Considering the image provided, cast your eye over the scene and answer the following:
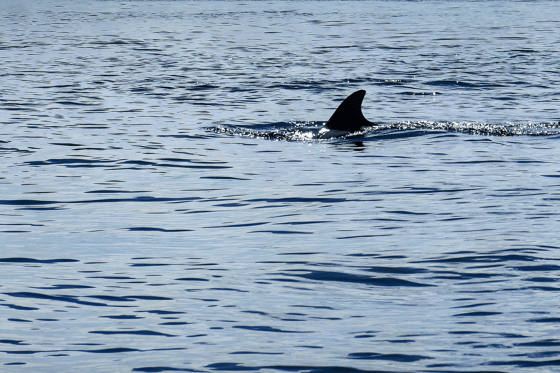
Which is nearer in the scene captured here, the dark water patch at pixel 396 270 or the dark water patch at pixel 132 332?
the dark water patch at pixel 132 332

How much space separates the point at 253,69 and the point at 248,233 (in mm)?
22783

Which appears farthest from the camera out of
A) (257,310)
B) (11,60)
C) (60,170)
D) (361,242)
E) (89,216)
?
(11,60)

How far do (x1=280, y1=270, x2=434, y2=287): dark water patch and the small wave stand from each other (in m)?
9.42

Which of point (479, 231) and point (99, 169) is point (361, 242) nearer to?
point (479, 231)

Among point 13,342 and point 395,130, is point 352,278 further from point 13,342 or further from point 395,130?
point 395,130

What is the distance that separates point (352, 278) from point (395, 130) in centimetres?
1027

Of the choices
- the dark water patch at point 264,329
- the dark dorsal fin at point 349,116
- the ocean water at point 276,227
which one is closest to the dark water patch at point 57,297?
the ocean water at point 276,227

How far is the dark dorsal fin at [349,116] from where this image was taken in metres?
18.5

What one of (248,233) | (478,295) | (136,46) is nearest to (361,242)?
(248,233)

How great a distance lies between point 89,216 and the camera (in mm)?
11727

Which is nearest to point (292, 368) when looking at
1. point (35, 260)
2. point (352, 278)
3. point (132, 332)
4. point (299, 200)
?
point (132, 332)

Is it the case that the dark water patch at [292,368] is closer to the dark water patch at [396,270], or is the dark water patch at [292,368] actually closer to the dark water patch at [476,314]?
the dark water patch at [476,314]

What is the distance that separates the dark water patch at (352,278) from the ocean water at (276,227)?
0.03m

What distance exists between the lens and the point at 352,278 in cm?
892
